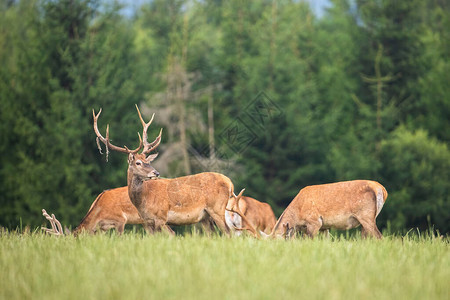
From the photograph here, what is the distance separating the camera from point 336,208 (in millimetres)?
10461

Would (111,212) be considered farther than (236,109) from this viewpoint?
No

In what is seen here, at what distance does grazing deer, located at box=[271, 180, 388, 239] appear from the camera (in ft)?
33.9

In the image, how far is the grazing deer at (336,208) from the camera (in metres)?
10.3

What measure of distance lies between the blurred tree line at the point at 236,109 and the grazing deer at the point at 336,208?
12171 millimetres

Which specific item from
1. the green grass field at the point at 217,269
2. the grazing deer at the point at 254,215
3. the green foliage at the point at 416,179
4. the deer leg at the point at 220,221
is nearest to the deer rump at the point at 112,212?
the grazing deer at the point at 254,215

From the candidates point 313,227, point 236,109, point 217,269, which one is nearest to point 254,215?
point 313,227

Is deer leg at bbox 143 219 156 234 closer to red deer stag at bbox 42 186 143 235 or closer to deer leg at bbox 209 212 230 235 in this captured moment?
deer leg at bbox 209 212 230 235

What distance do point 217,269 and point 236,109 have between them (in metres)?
22.3

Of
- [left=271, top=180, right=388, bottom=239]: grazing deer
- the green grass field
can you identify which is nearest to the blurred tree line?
[left=271, top=180, right=388, bottom=239]: grazing deer

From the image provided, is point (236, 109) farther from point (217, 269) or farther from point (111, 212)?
point (217, 269)

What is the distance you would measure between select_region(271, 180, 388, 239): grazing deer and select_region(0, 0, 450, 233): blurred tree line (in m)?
12.2

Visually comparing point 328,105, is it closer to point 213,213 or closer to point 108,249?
point 213,213

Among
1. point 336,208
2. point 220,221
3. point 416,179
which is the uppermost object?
point 336,208

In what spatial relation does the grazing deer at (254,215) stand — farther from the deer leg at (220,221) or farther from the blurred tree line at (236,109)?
the blurred tree line at (236,109)
